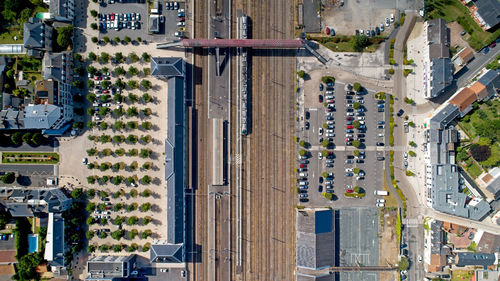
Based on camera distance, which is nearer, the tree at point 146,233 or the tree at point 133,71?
the tree at point 133,71

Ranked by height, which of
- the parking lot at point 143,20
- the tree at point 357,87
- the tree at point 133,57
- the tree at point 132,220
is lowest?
the tree at point 132,220

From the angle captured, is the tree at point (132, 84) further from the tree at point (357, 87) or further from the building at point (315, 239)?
the tree at point (357, 87)

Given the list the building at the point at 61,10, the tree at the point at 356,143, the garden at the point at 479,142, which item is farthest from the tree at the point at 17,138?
the garden at the point at 479,142

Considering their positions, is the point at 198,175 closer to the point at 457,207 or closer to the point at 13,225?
the point at 13,225

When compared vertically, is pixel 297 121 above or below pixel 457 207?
above

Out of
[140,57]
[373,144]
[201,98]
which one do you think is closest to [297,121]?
[373,144]

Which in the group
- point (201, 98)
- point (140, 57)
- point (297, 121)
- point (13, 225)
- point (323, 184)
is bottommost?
point (13, 225)
